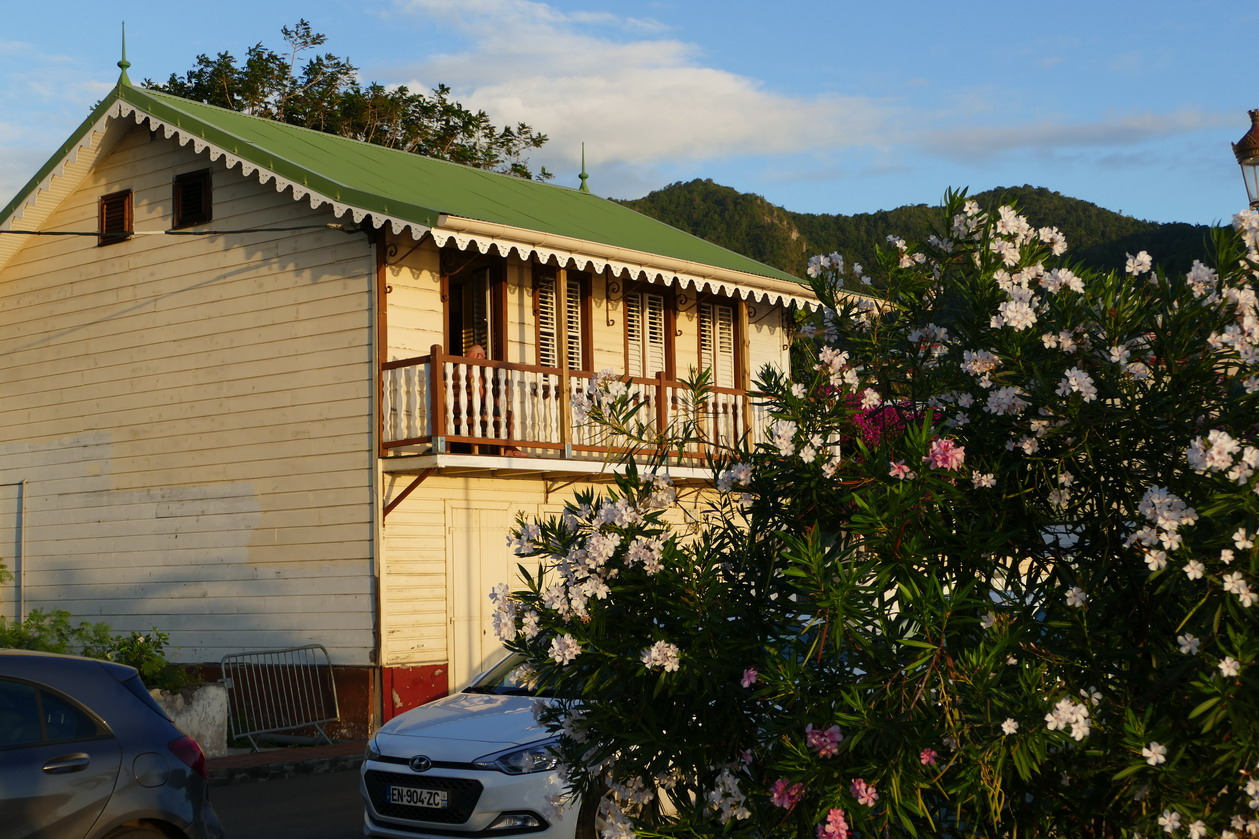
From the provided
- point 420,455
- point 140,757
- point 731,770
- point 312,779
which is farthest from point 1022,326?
point 420,455

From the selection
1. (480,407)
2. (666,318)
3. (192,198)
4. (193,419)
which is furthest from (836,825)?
(666,318)

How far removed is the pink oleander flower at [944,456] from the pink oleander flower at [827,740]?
848mm

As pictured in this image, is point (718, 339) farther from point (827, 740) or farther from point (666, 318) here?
point (827, 740)

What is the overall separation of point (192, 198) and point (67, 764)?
12.6m

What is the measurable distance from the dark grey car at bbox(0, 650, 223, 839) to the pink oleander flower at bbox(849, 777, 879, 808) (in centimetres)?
449

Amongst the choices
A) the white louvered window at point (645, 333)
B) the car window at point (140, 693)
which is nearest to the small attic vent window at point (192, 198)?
the white louvered window at point (645, 333)

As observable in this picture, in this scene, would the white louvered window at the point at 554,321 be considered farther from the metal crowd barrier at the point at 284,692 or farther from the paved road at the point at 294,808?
the paved road at the point at 294,808

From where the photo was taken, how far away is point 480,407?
1561cm

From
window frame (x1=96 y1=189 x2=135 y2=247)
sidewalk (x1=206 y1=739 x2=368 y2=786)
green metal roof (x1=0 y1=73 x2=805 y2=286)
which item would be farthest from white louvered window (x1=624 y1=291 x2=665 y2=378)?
sidewalk (x1=206 y1=739 x2=368 y2=786)

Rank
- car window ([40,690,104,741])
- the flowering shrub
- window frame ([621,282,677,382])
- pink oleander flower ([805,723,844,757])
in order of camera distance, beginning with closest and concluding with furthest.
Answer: the flowering shrub < pink oleander flower ([805,723,844,757]) < car window ([40,690,104,741]) < window frame ([621,282,677,382])

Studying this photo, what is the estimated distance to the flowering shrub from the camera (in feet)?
12.5

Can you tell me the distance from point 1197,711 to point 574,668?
6.32ft

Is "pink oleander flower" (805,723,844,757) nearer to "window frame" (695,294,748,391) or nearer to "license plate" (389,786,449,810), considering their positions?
"license plate" (389,786,449,810)

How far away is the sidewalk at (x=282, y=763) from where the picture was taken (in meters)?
13.0
